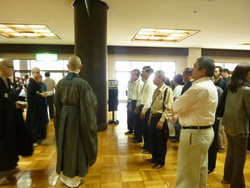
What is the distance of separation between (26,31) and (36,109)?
16.7 ft

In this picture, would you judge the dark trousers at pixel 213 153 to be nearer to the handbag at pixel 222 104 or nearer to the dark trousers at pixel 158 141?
the handbag at pixel 222 104

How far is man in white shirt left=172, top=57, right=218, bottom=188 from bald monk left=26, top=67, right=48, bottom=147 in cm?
281

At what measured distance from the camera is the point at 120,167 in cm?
263

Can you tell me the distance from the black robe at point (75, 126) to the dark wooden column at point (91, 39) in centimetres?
220

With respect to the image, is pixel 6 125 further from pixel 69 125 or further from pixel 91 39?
pixel 91 39

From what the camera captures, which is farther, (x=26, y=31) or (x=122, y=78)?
(x=122, y=78)

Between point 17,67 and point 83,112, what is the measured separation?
9.80 metres

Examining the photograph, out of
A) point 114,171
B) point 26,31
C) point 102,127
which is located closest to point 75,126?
point 114,171

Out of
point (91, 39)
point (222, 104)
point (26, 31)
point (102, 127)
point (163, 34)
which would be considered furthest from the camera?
point (163, 34)

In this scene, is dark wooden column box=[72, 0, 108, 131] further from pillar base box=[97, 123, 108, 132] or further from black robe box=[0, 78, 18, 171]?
black robe box=[0, 78, 18, 171]

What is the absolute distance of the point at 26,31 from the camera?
716 centimetres

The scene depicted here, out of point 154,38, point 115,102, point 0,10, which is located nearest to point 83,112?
point 115,102

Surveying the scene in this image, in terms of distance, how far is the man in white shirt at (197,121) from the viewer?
1.55 m

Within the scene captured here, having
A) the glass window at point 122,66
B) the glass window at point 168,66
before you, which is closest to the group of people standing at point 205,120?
the glass window at point 122,66
